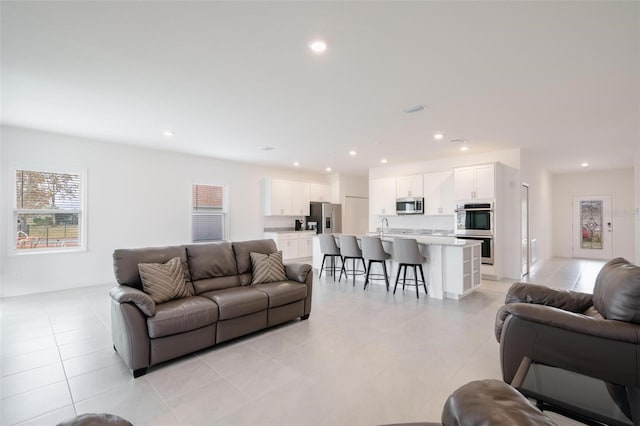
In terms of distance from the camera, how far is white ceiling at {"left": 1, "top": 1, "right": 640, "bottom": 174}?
209cm

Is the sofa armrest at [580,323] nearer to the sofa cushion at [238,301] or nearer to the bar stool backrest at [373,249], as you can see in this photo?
the sofa cushion at [238,301]

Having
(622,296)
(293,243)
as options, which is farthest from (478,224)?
(293,243)

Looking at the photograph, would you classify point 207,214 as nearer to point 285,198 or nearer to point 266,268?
point 285,198

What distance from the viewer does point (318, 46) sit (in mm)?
2455

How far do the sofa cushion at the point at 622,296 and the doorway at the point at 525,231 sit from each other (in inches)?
169

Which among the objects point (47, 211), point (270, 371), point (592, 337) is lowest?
point (270, 371)

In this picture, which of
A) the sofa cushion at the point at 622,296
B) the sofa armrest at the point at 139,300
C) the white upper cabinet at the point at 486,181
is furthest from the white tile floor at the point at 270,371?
the white upper cabinet at the point at 486,181

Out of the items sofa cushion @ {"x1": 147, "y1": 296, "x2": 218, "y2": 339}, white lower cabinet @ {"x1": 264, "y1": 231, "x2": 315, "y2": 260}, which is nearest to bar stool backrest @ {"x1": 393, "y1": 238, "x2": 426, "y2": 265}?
sofa cushion @ {"x1": 147, "y1": 296, "x2": 218, "y2": 339}

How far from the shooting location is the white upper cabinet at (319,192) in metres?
9.04

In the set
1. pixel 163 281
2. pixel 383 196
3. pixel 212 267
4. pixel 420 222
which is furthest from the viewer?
pixel 383 196

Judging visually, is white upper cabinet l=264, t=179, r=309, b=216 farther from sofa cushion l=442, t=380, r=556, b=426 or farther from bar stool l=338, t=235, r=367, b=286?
sofa cushion l=442, t=380, r=556, b=426

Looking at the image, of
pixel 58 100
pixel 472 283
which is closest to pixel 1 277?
pixel 58 100

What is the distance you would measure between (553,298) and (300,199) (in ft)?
22.3

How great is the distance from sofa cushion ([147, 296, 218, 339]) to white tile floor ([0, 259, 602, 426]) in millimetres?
321
